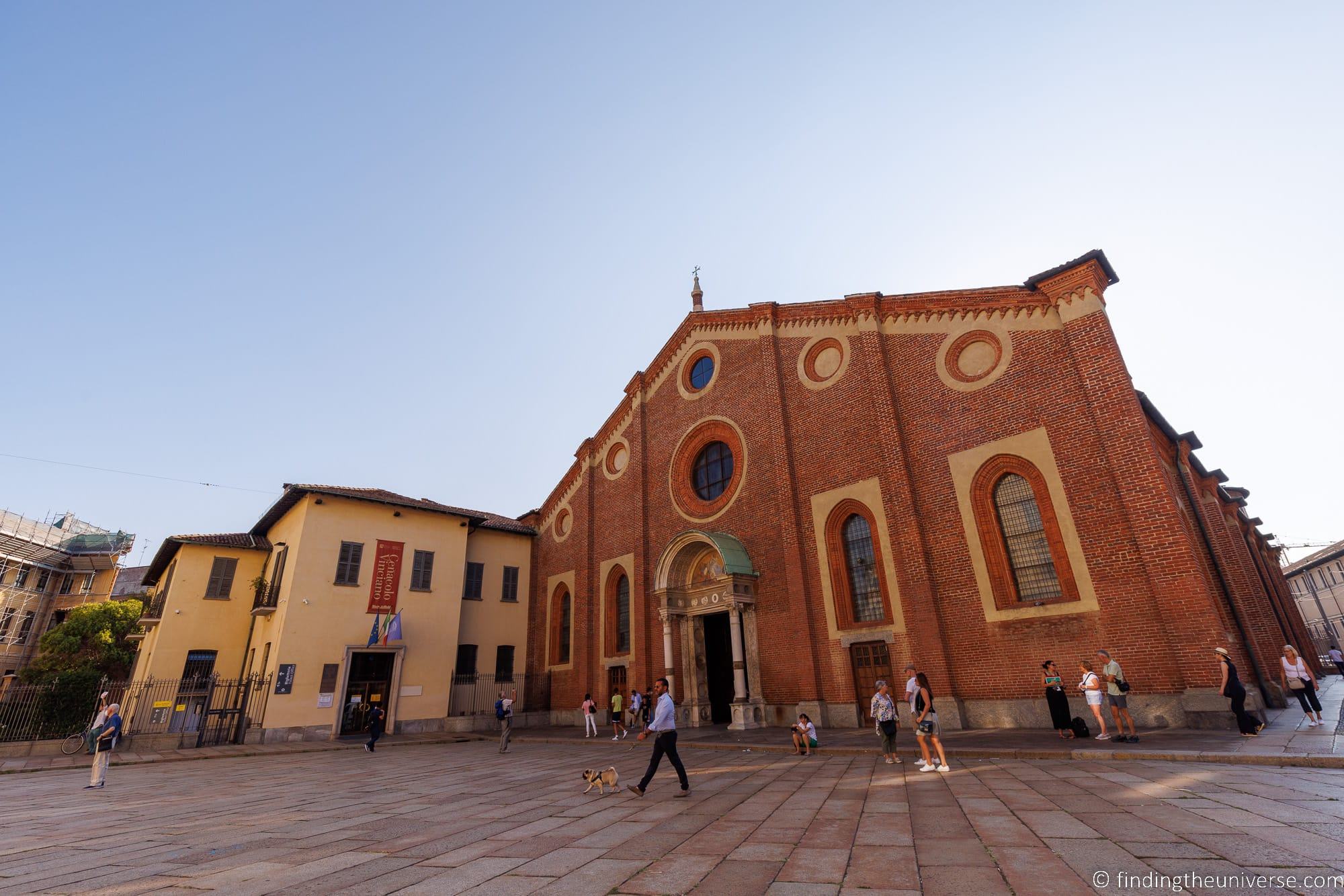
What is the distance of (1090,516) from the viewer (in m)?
12.9

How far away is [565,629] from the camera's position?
25.1m

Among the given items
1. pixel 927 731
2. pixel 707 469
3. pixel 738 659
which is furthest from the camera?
pixel 707 469

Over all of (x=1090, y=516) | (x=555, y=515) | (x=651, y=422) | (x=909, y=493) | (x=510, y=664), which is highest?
(x=651, y=422)

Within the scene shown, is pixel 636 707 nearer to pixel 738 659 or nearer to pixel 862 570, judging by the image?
pixel 738 659

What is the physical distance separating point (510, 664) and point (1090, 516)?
73.1 feet

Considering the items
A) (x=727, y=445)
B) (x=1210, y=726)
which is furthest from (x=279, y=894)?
(x=727, y=445)

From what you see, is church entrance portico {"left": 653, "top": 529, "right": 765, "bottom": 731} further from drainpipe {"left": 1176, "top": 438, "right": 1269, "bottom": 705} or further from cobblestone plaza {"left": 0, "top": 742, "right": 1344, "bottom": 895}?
drainpipe {"left": 1176, "top": 438, "right": 1269, "bottom": 705}

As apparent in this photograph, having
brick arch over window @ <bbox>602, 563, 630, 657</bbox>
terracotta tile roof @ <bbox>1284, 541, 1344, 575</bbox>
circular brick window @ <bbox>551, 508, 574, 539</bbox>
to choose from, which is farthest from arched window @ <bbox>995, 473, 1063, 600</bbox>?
terracotta tile roof @ <bbox>1284, 541, 1344, 575</bbox>

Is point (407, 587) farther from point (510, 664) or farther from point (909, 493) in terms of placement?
point (909, 493)

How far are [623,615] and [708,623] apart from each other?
4066mm

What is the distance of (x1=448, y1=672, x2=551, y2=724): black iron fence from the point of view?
22891mm

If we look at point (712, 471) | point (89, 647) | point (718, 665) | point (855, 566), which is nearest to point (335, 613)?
point (718, 665)

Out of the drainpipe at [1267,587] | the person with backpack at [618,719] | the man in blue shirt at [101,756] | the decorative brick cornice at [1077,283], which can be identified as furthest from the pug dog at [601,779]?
the drainpipe at [1267,587]

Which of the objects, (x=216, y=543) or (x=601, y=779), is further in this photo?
(x=216, y=543)
